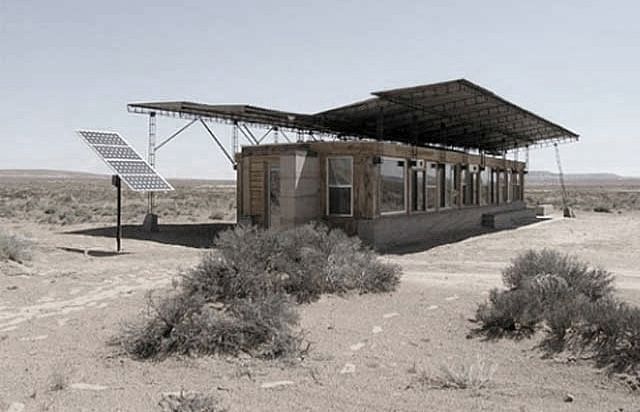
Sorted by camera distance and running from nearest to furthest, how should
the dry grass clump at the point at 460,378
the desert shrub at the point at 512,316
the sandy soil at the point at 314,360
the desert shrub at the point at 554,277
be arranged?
the sandy soil at the point at 314,360
the dry grass clump at the point at 460,378
the desert shrub at the point at 512,316
the desert shrub at the point at 554,277

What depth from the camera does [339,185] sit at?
1842cm

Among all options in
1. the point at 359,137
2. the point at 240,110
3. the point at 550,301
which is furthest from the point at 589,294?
the point at 359,137

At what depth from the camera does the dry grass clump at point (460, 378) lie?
5816 millimetres

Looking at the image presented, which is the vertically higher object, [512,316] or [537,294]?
[537,294]

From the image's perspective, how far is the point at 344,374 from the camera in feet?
20.6

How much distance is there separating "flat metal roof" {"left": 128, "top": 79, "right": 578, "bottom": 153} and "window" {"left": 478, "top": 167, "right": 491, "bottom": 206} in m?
2.17

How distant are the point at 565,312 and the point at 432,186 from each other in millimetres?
14908

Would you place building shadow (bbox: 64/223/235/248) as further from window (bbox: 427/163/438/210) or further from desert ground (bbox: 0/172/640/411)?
window (bbox: 427/163/438/210)

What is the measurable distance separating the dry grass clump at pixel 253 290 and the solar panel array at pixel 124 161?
805cm

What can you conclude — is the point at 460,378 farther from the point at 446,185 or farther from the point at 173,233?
the point at 446,185

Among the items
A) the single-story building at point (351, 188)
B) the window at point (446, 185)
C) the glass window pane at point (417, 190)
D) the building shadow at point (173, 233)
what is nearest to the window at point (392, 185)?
the single-story building at point (351, 188)

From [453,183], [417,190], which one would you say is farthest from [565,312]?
[453,183]

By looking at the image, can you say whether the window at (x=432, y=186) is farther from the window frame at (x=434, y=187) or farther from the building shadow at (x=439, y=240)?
the building shadow at (x=439, y=240)

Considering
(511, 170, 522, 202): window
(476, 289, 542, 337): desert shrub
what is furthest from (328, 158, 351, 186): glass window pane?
(511, 170, 522, 202): window
